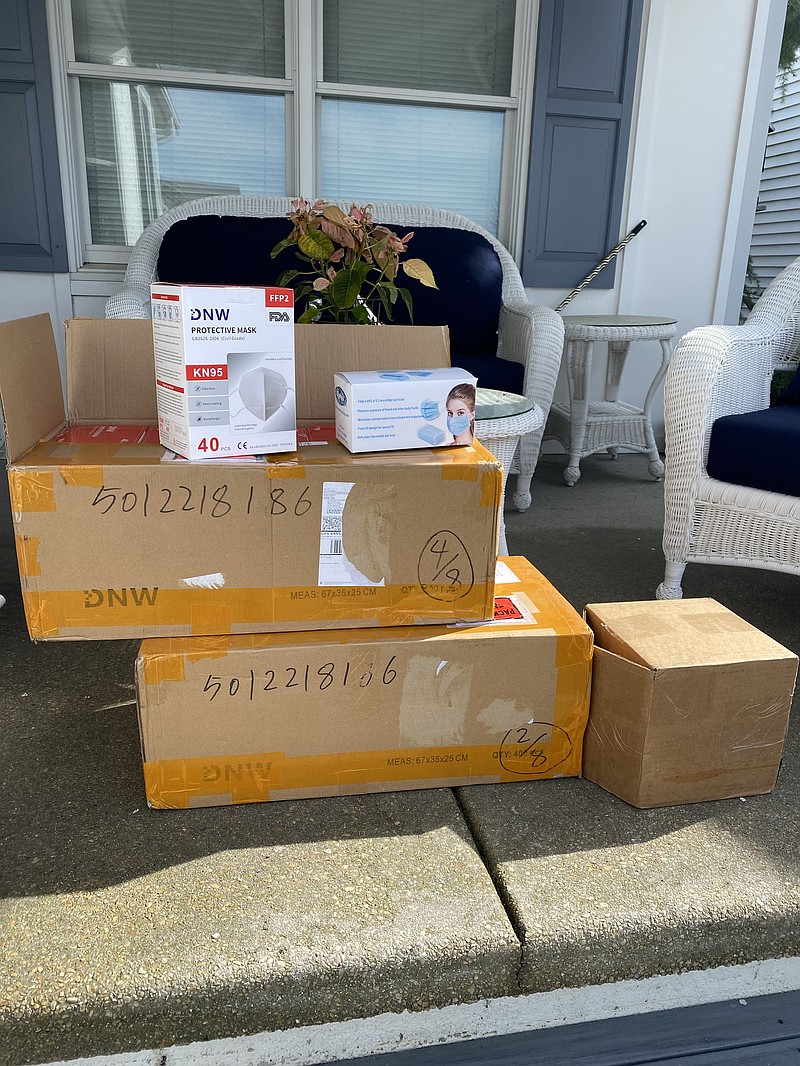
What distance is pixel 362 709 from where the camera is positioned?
3.86 feet

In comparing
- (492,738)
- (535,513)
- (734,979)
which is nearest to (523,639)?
(492,738)

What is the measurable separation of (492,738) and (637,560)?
47.4 inches

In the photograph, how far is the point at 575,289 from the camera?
11.4ft

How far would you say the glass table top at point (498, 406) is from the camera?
188 cm

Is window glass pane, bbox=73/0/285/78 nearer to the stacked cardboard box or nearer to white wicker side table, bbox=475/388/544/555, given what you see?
white wicker side table, bbox=475/388/544/555

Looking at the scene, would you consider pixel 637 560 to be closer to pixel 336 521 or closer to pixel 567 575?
pixel 567 575

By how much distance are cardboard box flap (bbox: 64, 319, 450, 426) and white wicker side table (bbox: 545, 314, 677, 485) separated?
1.87 meters

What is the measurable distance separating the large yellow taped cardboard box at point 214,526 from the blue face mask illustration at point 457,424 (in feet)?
0.09

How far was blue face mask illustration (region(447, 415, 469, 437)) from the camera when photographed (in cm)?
117

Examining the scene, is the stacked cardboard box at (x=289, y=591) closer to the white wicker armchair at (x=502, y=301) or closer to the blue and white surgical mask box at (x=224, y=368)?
the blue and white surgical mask box at (x=224, y=368)

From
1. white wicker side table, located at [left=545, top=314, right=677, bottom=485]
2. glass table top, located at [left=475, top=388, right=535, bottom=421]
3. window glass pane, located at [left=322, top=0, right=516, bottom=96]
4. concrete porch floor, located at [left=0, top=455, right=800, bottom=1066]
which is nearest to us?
concrete porch floor, located at [left=0, top=455, right=800, bottom=1066]

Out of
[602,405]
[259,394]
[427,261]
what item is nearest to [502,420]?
[259,394]

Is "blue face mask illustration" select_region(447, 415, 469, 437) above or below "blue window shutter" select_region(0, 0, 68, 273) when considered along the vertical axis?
below

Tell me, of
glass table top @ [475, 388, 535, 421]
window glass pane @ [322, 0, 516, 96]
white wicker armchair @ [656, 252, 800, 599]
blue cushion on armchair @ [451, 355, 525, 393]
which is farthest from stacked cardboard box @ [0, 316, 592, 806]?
window glass pane @ [322, 0, 516, 96]
